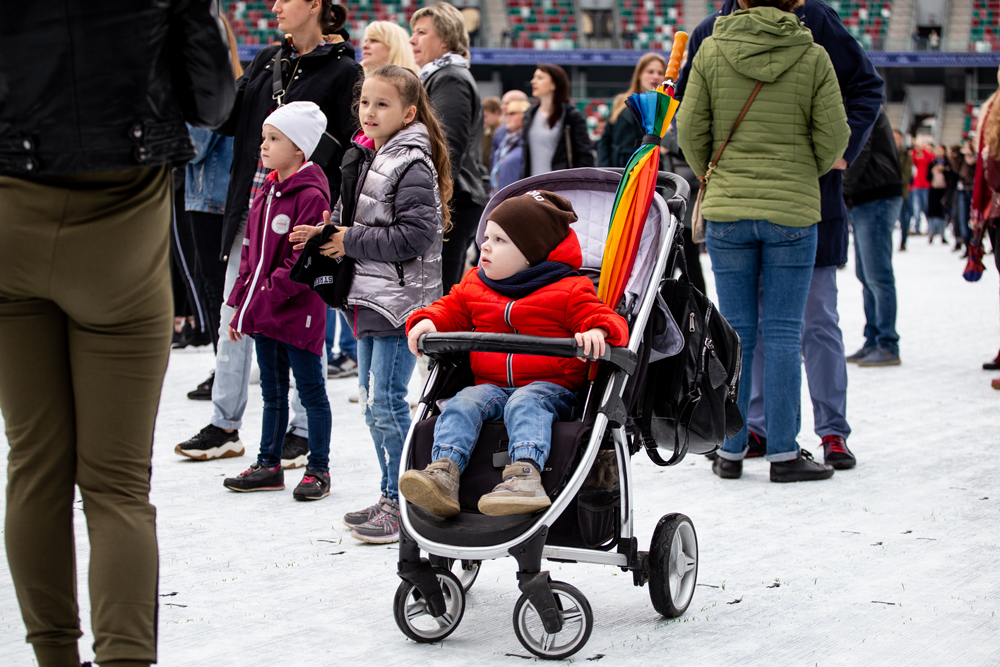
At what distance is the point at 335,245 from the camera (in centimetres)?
331

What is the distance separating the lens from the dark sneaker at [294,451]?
4227 millimetres

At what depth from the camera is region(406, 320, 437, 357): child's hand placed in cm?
260

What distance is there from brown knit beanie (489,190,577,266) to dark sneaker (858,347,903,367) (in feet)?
14.4

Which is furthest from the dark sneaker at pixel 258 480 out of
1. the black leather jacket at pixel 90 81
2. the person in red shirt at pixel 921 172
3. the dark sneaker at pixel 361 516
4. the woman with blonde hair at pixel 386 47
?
the person in red shirt at pixel 921 172

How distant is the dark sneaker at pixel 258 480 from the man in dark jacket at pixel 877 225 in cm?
410

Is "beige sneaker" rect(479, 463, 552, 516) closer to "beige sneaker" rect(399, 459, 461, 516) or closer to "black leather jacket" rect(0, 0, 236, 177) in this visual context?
"beige sneaker" rect(399, 459, 461, 516)

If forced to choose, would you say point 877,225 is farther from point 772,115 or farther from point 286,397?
point 286,397

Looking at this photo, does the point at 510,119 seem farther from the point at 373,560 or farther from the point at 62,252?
the point at 62,252

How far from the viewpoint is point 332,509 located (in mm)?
3615

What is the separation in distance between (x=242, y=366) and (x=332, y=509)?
3.08 ft

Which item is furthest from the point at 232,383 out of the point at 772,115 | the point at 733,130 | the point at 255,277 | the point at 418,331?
the point at 772,115

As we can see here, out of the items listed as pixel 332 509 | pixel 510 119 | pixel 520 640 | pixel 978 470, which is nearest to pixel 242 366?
pixel 332 509

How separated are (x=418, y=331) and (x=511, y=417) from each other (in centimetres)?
34

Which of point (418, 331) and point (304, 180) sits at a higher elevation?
point (304, 180)
